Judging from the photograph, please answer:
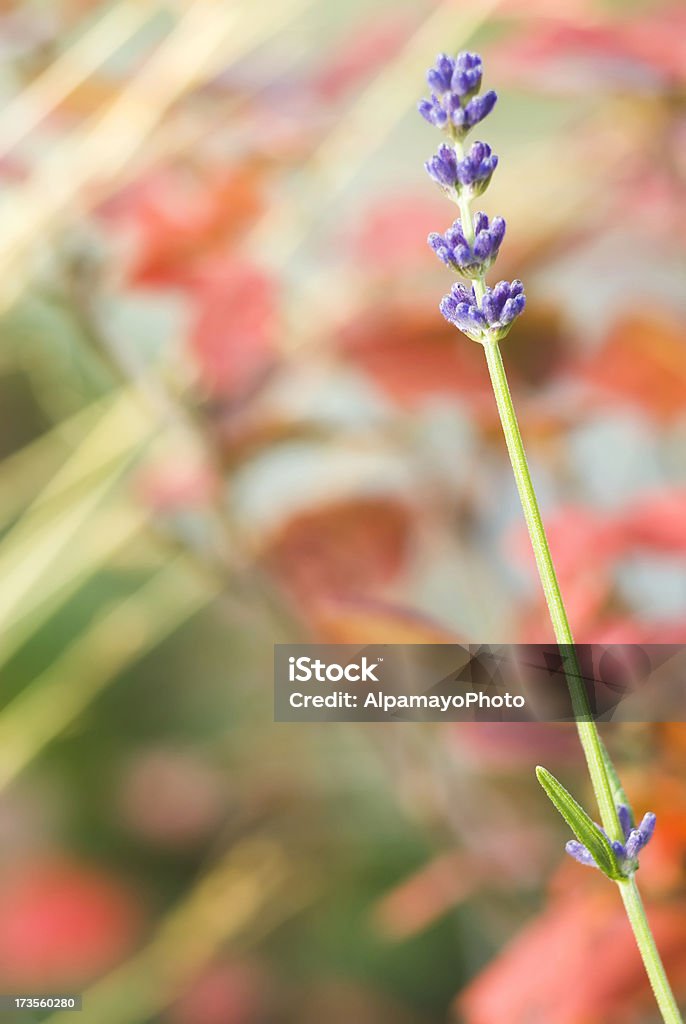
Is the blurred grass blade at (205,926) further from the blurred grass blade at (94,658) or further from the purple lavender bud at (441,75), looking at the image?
the purple lavender bud at (441,75)

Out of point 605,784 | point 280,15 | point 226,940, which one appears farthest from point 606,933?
point 280,15

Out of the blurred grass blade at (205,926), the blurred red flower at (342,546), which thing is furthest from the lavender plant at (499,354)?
the blurred grass blade at (205,926)

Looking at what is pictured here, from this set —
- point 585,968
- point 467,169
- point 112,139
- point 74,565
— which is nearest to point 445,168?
point 467,169

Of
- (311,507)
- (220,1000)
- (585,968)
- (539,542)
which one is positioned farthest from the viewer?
(220,1000)

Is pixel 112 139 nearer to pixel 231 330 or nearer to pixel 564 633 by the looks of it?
pixel 231 330

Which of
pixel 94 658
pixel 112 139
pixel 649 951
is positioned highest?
pixel 112 139

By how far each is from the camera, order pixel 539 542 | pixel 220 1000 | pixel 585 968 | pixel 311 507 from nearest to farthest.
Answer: pixel 539 542, pixel 585 968, pixel 311 507, pixel 220 1000

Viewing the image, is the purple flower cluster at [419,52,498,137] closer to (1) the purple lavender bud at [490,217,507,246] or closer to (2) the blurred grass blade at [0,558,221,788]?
(1) the purple lavender bud at [490,217,507,246]
